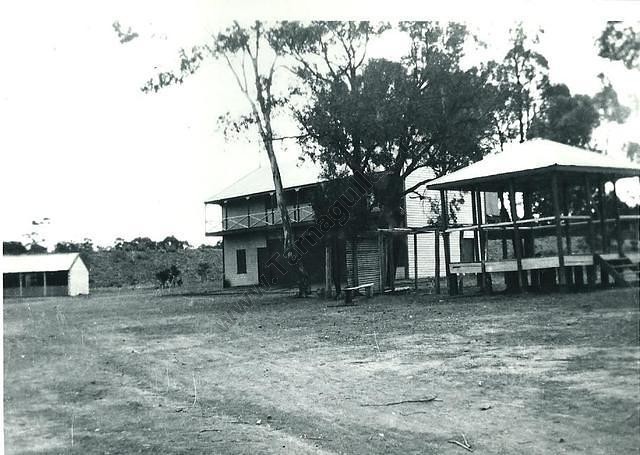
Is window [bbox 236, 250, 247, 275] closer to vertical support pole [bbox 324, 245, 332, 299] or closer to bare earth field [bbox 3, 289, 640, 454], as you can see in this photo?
bare earth field [bbox 3, 289, 640, 454]

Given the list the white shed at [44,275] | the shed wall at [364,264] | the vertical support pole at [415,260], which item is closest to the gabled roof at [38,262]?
the white shed at [44,275]

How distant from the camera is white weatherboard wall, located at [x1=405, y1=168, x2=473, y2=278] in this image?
3.35 meters

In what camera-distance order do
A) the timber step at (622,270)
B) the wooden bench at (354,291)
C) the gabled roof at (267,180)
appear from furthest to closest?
the wooden bench at (354,291) → the gabled roof at (267,180) → the timber step at (622,270)

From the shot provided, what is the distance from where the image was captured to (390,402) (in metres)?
3.42

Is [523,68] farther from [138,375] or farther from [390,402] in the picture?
[138,375]

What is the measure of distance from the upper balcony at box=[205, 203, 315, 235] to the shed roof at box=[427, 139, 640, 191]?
2.55 feet

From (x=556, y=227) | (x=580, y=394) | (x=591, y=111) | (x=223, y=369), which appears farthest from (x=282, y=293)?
Result: (x=591, y=111)

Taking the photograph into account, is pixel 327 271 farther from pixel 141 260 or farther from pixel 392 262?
pixel 141 260

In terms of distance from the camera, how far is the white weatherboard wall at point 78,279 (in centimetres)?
330

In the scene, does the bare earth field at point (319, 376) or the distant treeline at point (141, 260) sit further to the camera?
the distant treeline at point (141, 260)

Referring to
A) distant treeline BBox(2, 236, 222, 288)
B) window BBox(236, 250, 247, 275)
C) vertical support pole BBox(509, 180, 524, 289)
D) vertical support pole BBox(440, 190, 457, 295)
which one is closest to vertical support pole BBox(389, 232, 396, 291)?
vertical support pole BBox(440, 190, 457, 295)

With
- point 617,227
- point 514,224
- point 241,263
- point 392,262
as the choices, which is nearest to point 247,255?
point 241,263

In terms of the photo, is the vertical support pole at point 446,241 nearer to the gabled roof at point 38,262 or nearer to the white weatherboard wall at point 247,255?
the white weatherboard wall at point 247,255

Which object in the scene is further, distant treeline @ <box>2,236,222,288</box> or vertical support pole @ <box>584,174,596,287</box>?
distant treeline @ <box>2,236,222,288</box>
